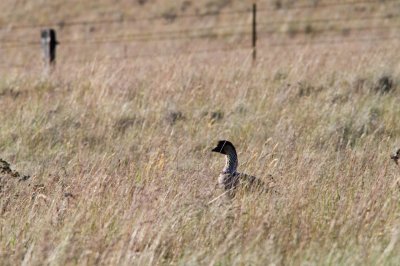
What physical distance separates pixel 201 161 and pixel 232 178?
140 cm

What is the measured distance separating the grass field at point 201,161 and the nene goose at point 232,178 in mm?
102

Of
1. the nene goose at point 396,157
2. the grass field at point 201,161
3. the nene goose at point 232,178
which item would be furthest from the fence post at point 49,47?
the nene goose at point 396,157

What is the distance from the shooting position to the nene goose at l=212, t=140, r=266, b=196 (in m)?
5.92

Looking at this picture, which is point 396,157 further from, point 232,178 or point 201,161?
point 201,161

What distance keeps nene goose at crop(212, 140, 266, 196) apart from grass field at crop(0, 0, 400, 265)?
0.10 m

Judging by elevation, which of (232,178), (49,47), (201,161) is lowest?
(49,47)

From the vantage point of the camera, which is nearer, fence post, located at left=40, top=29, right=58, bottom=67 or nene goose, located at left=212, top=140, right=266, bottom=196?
nene goose, located at left=212, top=140, right=266, bottom=196

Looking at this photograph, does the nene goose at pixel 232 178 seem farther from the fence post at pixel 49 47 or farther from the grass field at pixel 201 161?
the fence post at pixel 49 47

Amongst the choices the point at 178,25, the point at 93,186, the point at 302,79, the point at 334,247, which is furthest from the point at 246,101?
the point at 178,25

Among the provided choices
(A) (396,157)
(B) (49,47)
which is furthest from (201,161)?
(B) (49,47)

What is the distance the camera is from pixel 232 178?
6.14 m

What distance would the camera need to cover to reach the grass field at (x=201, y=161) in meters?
4.86

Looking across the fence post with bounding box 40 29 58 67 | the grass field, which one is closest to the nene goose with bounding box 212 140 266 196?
the grass field

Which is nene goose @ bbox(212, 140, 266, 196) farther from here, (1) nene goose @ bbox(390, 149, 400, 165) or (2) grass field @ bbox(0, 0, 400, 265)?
(1) nene goose @ bbox(390, 149, 400, 165)
